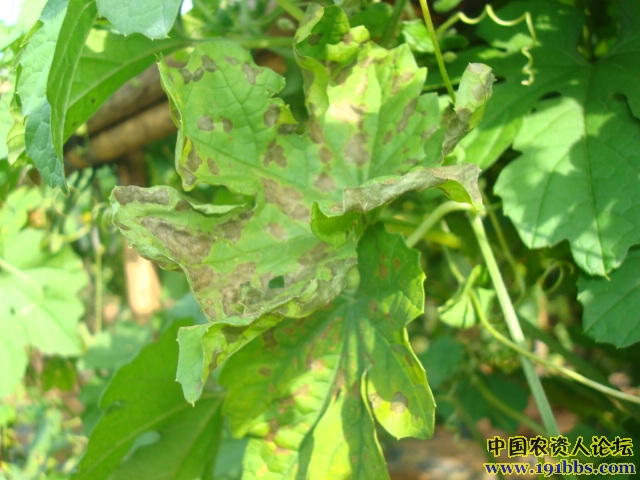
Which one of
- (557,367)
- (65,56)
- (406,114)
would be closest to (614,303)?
(557,367)

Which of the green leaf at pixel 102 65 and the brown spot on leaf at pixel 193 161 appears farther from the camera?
the green leaf at pixel 102 65

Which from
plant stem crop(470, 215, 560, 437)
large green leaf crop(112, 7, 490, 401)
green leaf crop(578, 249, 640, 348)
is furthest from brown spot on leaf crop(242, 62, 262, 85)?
green leaf crop(578, 249, 640, 348)

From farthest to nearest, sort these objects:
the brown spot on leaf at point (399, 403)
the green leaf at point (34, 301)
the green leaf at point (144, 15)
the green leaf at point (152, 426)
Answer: the green leaf at point (34, 301) < the green leaf at point (152, 426) < the brown spot on leaf at point (399, 403) < the green leaf at point (144, 15)

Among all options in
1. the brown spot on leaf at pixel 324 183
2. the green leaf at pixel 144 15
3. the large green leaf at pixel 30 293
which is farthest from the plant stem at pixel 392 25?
the large green leaf at pixel 30 293

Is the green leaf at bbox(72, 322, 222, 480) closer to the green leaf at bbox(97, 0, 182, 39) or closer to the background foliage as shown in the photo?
the background foliage

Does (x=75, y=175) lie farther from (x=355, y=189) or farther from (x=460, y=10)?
(x=355, y=189)

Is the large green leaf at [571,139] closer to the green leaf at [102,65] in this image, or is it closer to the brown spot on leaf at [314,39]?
the brown spot on leaf at [314,39]

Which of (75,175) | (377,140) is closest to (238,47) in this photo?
(377,140)
